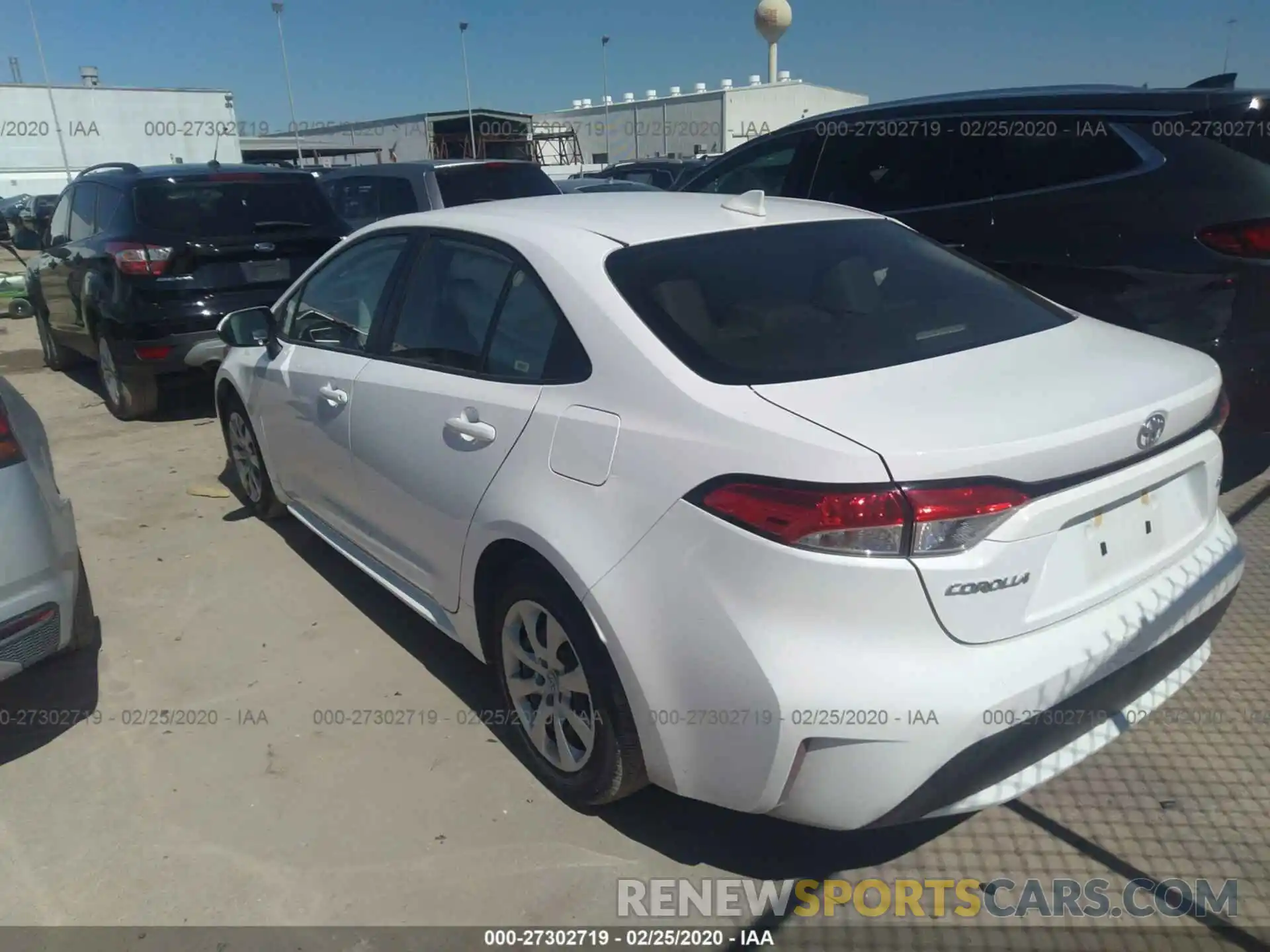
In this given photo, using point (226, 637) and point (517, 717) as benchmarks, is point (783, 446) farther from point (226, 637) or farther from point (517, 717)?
point (226, 637)

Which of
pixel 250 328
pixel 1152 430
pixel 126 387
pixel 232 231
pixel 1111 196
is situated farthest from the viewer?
pixel 126 387

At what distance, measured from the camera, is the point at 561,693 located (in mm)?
2553

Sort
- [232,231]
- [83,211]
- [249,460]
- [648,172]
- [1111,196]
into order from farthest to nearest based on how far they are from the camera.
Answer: [648,172], [83,211], [232,231], [249,460], [1111,196]

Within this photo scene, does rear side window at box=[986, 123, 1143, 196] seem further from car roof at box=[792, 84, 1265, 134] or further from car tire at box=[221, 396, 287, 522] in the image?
car tire at box=[221, 396, 287, 522]

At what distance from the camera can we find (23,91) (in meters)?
32.9

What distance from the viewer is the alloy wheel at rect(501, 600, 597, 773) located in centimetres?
247

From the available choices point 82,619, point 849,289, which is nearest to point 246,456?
point 82,619

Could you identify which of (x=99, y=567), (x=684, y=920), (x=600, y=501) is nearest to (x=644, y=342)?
(x=600, y=501)

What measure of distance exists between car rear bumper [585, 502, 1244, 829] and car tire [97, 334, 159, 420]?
17.8ft

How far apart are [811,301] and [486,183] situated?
6.05 meters

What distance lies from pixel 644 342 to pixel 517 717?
124 centimetres

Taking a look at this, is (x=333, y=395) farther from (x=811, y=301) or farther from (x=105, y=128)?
(x=105, y=128)

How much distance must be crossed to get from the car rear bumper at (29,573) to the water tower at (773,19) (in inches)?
2004

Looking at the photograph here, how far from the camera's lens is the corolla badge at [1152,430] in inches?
84.2
